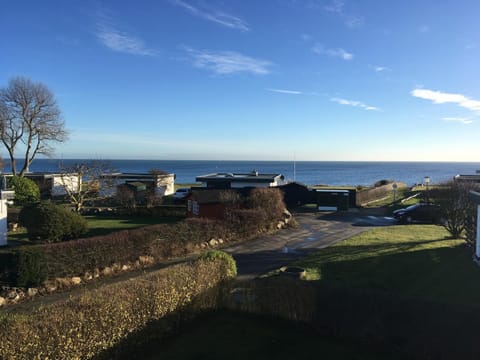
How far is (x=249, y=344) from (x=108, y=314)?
3297 mm

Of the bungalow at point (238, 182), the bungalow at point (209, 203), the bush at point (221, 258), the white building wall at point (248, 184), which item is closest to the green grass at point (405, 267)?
the bush at point (221, 258)

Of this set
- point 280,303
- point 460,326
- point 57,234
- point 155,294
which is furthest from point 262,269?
point 57,234

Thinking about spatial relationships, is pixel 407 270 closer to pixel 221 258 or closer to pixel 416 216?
pixel 221 258

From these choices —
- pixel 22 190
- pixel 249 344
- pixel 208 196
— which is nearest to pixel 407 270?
pixel 249 344

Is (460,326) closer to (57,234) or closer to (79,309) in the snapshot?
(79,309)

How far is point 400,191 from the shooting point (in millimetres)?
49812

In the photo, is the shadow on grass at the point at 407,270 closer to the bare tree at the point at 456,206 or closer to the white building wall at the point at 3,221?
the bare tree at the point at 456,206

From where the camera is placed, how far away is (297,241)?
21344 mm

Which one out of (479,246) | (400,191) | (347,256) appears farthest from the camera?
(400,191)

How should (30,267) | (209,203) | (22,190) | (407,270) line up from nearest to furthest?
(30,267) → (407,270) → (209,203) → (22,190)

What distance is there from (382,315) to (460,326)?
4.96 ft

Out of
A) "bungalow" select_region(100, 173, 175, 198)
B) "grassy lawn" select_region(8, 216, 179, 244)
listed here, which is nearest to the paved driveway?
"grassy lawn" select_region(8, 216, 179, 244)

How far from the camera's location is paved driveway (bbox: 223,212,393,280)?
1644 centimetres

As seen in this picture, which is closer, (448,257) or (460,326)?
(460,326)
